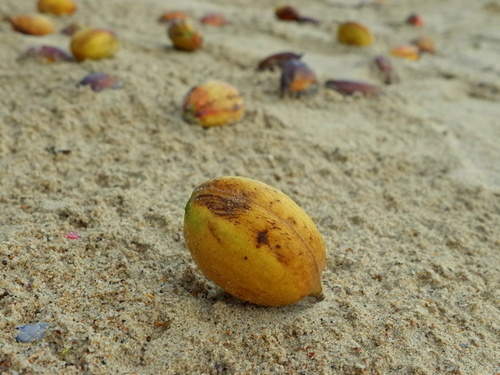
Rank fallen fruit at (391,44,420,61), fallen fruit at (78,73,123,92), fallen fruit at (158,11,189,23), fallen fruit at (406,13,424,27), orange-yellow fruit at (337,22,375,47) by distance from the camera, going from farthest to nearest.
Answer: fallen fruit at (406,13,424,27)
fallen fruit at (158,11,189,23)
orange-yellow fruit at (337,22,375,47)
fallen fruit at (391,44,420,61)
fallen fruit at (78,73,123,92)

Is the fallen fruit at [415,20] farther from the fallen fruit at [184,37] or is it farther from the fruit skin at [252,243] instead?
the fruit skin at [252,243]

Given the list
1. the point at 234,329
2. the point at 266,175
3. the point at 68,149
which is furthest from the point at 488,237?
the point at 68,149

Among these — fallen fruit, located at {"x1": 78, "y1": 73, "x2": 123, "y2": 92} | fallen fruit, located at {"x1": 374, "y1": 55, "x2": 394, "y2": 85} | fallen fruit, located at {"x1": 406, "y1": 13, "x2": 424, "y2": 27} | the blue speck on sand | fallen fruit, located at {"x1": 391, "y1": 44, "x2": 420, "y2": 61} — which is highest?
the blue speck on sand

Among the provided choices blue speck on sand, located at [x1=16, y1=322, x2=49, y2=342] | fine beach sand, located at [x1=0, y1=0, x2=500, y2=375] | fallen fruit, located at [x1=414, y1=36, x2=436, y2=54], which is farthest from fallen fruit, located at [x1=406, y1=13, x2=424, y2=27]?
blue speck on sand, located at [x1=16, y1=322, x2=49, y2=342]

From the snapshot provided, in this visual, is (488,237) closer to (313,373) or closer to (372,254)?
(372,254)

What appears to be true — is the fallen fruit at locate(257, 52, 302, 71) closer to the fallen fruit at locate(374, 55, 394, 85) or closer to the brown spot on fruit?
the fallen fruit at locate(374, 55, 394, 85)

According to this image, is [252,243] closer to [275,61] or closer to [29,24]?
[275,61]
